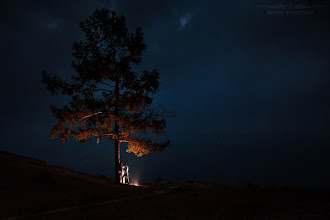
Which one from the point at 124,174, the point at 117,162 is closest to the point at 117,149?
the point at 117,162

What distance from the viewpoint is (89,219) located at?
20.0 ft

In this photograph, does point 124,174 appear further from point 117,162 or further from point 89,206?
point 89,206

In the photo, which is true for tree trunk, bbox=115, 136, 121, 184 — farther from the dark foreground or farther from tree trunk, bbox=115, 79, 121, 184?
the dark foreground

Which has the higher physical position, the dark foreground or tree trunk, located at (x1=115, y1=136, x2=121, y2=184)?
tree trunk, located at (x1=115, y1=136, x2=121, y2=184)

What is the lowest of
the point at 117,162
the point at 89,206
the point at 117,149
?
the point at 89,206

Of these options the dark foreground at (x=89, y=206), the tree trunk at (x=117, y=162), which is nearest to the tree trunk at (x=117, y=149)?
the tree trunk at (x=117, y=162)

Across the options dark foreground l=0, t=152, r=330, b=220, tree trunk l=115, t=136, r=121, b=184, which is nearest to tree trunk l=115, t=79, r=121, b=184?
tree trunk l=115, t=136, r=121, b=184

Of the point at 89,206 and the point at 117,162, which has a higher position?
the point at 117,162

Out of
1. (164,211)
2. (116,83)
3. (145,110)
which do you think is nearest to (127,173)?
(145,110)

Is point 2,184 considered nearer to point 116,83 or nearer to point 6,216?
point 6,216

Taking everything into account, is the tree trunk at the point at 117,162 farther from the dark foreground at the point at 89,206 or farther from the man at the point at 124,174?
the dark foreground at the point at 89,206

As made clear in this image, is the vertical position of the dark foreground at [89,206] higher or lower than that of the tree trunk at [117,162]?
lower

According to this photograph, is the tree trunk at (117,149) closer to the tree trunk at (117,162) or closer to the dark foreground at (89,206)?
the tree trunk at (117,162)

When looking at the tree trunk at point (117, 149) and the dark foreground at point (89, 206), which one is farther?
the tree trunk at point (117, 149)
